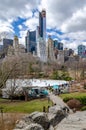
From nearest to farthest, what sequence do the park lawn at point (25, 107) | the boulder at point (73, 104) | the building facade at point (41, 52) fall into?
the park lawn at point (25, 107)
the boulder at point (73, 104)
the building facade at point (41, 52)

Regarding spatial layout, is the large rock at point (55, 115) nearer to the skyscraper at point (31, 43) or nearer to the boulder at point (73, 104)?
the boulder at point (73, 104)

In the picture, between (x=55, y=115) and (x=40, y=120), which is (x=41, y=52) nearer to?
(x=55, y=115)

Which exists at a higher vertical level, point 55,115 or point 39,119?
point 39,119

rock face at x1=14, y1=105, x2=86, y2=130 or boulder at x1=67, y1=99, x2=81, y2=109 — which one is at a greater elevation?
rock face at x1=14, y1=105, x2=86, y2=130

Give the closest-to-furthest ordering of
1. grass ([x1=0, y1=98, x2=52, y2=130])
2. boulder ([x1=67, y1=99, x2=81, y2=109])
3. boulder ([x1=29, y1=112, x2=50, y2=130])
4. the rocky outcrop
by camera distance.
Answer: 1. the rocky outcrop
2. boulder ([x1=29, y1=112, x2=50, y2=130])
3. grass ([x1=0, y1=98, x2=52, y2=130])
4. boulder ([x1=67, y1=99, x2=81, y2=109])

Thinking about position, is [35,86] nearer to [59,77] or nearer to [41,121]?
[59,77]

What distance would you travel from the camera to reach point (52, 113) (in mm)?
16547

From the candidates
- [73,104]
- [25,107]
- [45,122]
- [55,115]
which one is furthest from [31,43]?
[45,122]

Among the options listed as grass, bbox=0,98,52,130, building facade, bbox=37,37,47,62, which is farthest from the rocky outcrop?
building facade, bbox=37,37,47,62

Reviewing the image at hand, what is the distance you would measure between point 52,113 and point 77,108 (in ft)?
29.7

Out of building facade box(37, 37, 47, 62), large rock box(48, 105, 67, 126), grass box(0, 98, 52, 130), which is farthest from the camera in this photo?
building facade box(37, 37, 47, 62)

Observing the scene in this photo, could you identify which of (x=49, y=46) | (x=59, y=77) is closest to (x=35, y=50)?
(x=49, y=46)

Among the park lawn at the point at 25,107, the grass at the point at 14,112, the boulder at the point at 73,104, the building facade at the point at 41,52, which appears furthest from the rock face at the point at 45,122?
the building facade at the point at 41,52

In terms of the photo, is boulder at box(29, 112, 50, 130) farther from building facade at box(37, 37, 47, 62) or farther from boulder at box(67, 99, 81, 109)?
building facade at box(37, 37, 47, 62)
